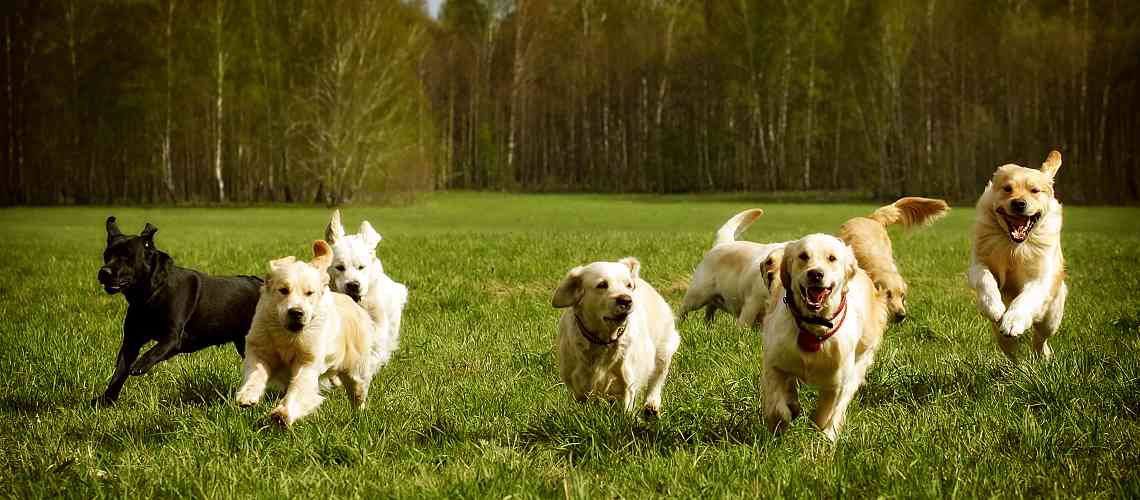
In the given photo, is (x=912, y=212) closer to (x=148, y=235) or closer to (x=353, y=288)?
(x=353, y=288)

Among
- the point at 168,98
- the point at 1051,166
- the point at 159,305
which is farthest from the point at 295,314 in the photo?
the point at 168,98

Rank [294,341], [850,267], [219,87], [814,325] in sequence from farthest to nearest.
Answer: [219,87] < [294,341] < [850,267] < [814,325]

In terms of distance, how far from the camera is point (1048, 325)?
6199 millimetres

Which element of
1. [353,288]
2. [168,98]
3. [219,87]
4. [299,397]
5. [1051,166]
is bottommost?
[299,397]

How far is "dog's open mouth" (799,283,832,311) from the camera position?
4055 millimetres

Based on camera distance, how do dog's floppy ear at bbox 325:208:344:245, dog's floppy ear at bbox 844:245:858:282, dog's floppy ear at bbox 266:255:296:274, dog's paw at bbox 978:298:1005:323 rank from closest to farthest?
dog's floppy ear at bbox 844:245:858:282 → dog's floppy ear at bbox 266:255:296:274 → dog's paw at bbox 978:298:1005:323 → dog's floppy ear at bbox 325:208:344:245

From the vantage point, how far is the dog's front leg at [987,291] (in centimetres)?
575

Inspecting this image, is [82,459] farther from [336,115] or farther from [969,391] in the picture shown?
[336,115]

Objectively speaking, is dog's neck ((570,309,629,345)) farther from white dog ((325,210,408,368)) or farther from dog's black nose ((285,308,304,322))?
white dog ((325,210,408,368))

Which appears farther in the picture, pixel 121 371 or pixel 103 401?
pixel 121 371

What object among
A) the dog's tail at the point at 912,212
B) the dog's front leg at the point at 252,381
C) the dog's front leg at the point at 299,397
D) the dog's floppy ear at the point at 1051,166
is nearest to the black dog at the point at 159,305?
the dog's front leg at the point at 252,381

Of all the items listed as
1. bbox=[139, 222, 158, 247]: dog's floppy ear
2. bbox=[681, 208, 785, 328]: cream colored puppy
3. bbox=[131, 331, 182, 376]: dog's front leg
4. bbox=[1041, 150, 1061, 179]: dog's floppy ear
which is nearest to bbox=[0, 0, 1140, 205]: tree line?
bbox=[681, 208, 785, 328]: cream colored puppy

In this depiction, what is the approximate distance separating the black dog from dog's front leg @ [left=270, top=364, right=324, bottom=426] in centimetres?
120

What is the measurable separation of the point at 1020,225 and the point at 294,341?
→ 14.5 feet
